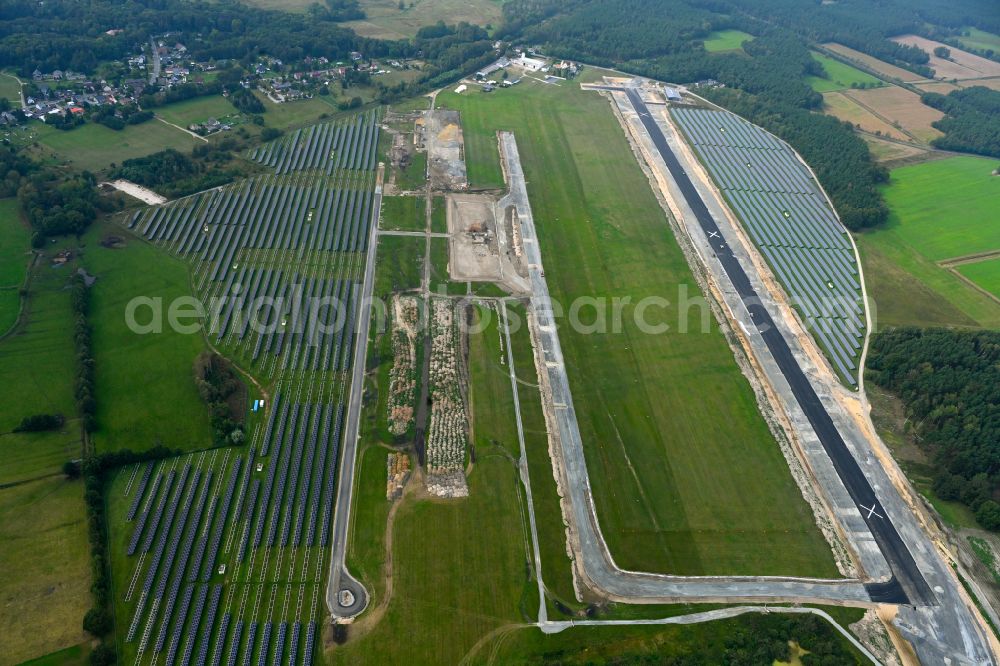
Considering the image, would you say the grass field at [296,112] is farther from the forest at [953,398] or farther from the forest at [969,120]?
the forest at [969,120]

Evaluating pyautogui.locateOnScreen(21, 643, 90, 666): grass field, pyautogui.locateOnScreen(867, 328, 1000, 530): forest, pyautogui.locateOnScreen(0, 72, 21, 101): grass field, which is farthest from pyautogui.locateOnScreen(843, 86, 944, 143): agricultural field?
pyautogui.locateOnScreen(0, 72, 21, 101): grass field

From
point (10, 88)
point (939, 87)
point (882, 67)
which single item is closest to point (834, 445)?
point (939, 87)

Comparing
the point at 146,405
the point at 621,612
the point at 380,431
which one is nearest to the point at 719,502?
the point at 621,612

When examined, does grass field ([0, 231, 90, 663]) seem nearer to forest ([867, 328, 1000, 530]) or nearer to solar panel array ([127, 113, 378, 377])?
solar panel array ([127, 113, 378, 377])

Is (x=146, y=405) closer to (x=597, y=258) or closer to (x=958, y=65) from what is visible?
(x=597, y=258)

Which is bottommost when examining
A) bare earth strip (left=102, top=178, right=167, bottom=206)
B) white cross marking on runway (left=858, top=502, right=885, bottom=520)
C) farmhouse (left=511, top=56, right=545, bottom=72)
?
white cross marking on runway (left=858, top=502, right=885, bottom=520)

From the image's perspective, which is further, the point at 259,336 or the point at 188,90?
the point at 188,90

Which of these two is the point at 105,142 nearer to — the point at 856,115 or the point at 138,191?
the point at 138,191
